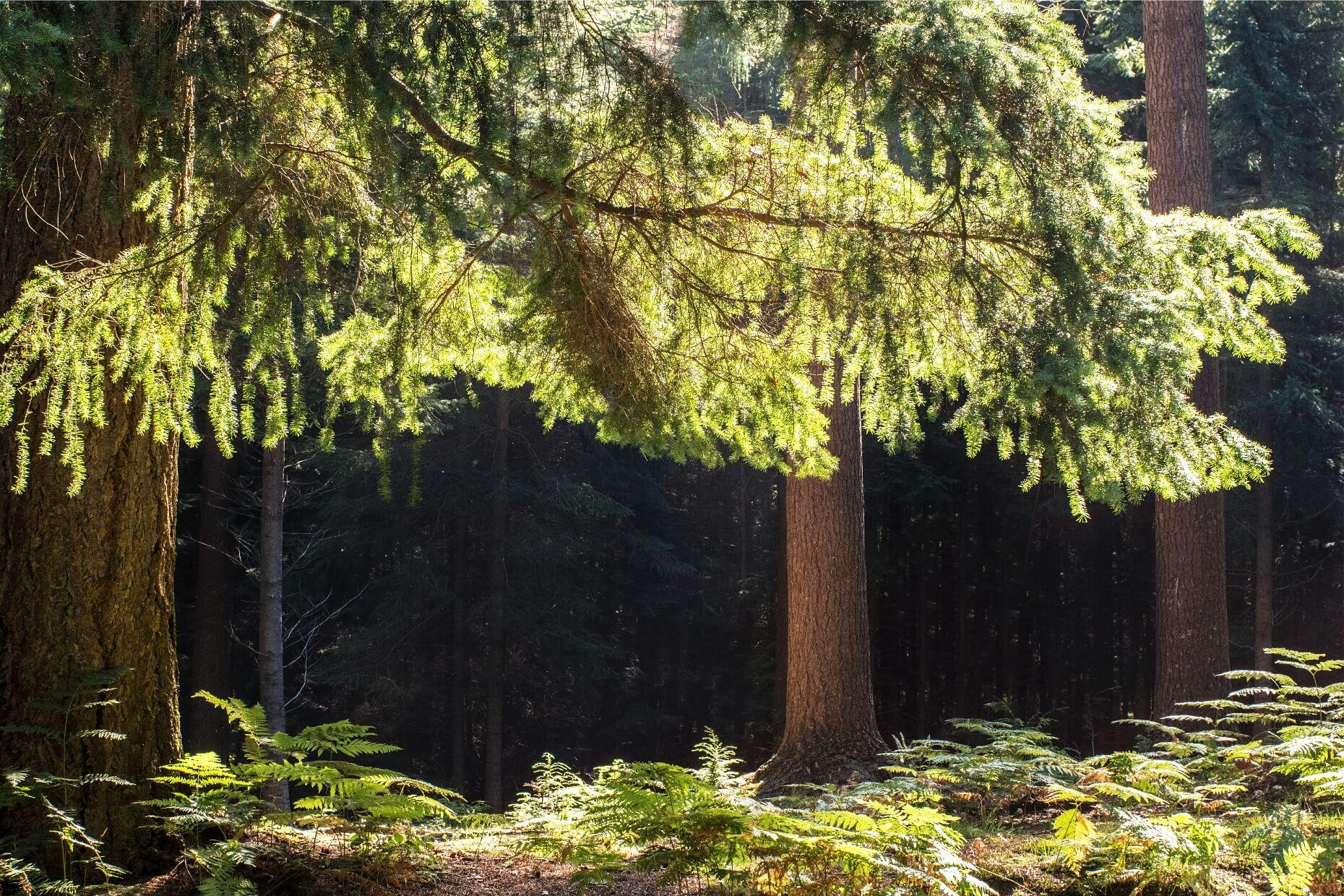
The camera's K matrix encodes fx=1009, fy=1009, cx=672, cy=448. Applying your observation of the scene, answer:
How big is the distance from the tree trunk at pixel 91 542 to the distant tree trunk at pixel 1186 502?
9.40m

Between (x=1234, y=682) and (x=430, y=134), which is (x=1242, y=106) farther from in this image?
(x=430, y=134)

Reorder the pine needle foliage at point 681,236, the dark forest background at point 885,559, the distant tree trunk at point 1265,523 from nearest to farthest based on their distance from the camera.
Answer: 1. the pine needle foliage at point 681,236
2. the distant tree trunk at point 1265,523
3. the dark forest background at point 885,559

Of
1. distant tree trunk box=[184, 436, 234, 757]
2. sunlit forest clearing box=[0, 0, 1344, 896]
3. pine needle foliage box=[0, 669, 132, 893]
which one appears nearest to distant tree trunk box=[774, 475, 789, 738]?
distant tree trunk box=[184, 436, 234, 757]

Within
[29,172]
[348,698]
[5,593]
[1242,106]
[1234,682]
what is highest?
[1242,106]

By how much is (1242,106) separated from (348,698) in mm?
18171

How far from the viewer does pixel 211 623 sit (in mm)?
13703

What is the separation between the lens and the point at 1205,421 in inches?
160

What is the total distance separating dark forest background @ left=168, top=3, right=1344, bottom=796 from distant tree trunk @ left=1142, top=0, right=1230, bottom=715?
16.2 feet

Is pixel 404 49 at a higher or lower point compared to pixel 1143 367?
higher

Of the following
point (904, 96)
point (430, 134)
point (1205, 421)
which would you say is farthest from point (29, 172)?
point (1205, 421)

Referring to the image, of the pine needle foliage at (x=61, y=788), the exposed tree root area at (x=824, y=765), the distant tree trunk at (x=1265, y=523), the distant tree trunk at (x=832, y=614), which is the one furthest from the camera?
the distant tree trunk at (x=1265, y=523)

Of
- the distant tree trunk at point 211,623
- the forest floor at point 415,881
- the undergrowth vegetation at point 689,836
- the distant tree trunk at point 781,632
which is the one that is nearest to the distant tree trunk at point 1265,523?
the distant tree trunk at point 781,632

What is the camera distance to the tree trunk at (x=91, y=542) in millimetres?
3662

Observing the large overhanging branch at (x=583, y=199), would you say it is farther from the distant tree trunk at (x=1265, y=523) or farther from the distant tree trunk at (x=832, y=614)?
the distant tree trunk at (x=1265, y=523)
